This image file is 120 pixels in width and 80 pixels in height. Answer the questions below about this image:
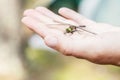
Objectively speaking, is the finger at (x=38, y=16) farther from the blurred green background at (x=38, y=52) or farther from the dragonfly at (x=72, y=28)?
the blurred green background at (x=38, y=52)

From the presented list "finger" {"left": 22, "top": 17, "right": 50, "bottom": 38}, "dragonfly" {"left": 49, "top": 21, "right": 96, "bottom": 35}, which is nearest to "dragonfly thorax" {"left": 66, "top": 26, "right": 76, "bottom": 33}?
"dragonfly" {"left": 49, "top": 21, "right": 96, "bottom": 35}

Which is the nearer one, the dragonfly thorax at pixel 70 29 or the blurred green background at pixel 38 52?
the dragonfly thorax at pixel 70 29

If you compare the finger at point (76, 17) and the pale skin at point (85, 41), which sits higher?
the finger at point (76, 17)

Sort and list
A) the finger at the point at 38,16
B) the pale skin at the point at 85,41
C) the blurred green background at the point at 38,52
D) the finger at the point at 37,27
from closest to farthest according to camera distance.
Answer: the pale skin at the point at 85,41, the finger at the point at 37,27, the finger at the point at 38,16, the blurred green background at the point at 38,52

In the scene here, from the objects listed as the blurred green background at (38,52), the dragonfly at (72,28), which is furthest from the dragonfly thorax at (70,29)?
the blurred green background at (38,52)

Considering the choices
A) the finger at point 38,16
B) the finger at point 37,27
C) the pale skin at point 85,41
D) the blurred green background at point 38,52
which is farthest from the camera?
the blurred green background at point 38,52

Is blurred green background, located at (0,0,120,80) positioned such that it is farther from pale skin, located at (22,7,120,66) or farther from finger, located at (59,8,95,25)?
pale skin, located at (22,7,120,66)

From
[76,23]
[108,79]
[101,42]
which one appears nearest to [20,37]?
[108,79]

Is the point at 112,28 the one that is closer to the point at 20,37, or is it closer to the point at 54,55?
the point at 20,37
